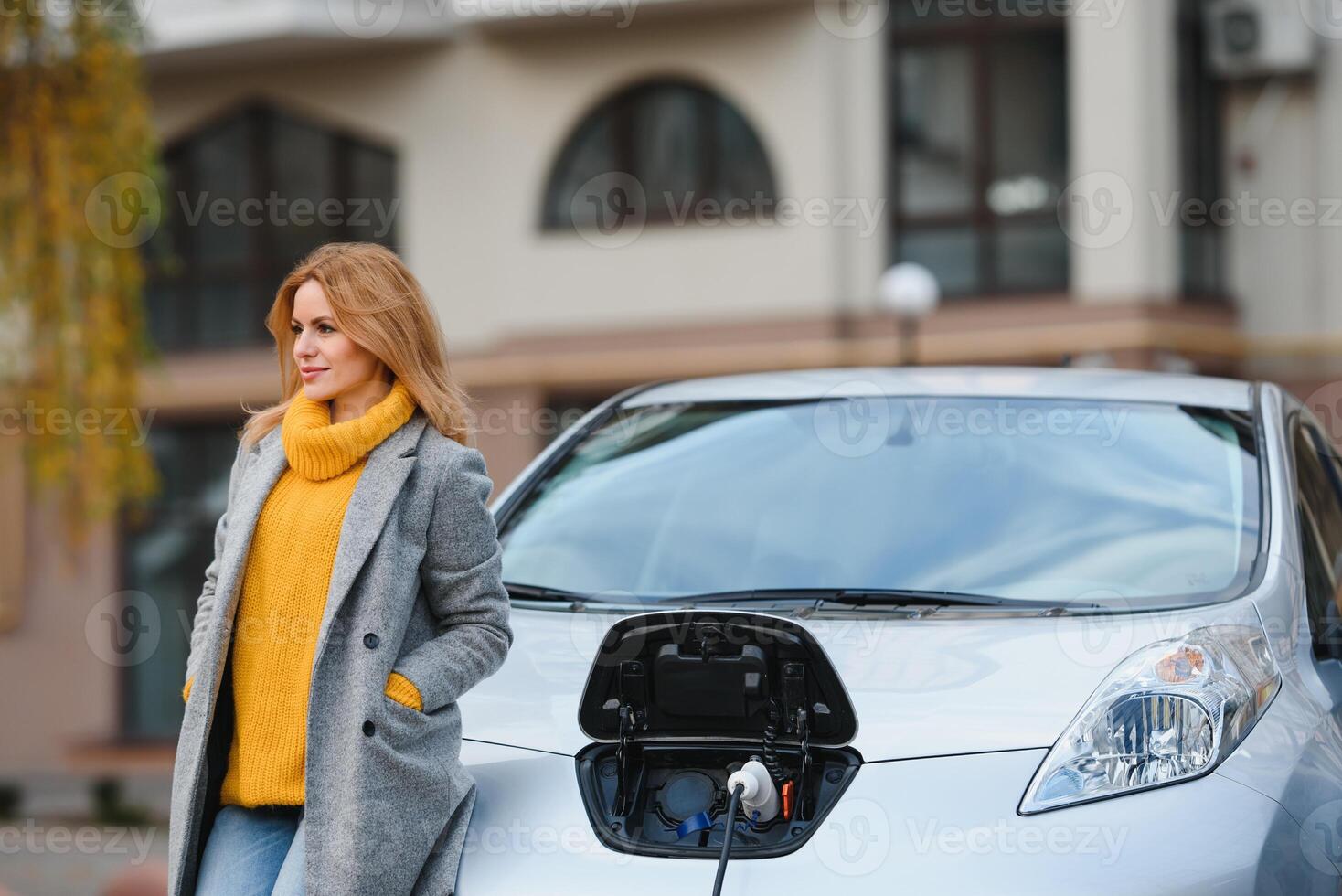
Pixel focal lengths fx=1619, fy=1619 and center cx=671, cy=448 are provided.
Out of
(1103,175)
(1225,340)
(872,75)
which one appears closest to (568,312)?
(872,75)

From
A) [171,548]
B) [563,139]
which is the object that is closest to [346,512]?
[563,139]

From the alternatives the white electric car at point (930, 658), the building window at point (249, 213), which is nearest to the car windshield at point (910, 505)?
the white electric car at point (930, 658)

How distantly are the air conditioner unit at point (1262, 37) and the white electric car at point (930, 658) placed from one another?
10305 mm

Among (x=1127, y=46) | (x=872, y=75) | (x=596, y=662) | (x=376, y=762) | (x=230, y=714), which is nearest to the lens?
(x=376, y=762)

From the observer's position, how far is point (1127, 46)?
12.6 metres

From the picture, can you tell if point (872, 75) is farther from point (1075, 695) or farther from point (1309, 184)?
point (1075, 695)

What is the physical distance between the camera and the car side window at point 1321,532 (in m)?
3.16

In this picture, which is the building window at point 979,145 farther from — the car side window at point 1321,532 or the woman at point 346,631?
the woman at point 346,631

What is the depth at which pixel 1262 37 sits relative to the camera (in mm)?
12977

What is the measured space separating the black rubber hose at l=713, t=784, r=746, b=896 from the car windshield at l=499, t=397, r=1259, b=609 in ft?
2.34

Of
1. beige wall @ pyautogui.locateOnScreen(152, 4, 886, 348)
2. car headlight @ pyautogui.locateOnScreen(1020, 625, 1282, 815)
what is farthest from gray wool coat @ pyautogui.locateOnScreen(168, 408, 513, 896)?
→ beige wall @ pyautogui.locateOnScreen(152, 4, 886, 348)

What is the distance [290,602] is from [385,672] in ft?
0.74

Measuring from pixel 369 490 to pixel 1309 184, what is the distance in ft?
40.6

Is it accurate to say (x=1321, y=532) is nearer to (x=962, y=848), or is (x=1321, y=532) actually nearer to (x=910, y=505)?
(x=910, y=505)
